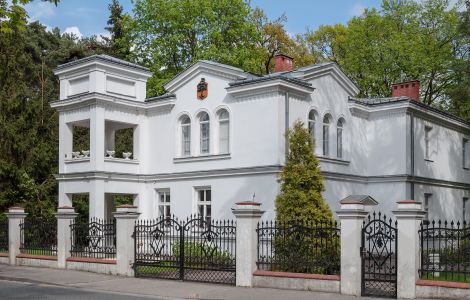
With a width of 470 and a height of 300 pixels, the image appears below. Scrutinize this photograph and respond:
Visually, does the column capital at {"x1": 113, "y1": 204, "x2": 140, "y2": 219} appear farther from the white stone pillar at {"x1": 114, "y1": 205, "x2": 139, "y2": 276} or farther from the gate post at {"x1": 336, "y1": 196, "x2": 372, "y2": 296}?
the gate post at {"x1": 336, "y1": 196, "x2": 372, "y2": 296}

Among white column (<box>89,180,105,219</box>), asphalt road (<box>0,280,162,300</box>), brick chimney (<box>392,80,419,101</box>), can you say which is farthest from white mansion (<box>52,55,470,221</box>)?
asphalt road (<box>0,280,162,300</box>)

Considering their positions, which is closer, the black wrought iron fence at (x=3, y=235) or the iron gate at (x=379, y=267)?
the iron gate at (x=379, y=267)

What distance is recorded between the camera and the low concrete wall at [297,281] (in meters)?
15.2

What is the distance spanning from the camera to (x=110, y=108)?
1059 inches

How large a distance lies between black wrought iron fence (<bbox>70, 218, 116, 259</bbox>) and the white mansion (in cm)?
451

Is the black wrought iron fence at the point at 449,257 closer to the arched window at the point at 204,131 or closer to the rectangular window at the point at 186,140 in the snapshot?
the arched window at the point at 204,131

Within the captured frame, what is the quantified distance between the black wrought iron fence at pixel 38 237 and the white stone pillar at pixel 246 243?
8020 millimetres

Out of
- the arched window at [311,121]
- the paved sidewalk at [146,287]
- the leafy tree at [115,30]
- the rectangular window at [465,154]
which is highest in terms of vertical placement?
the leafy tree at [115,30]

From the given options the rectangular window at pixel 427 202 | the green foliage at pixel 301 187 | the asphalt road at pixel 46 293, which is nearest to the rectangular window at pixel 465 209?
the rectangular window at pixel 427 202

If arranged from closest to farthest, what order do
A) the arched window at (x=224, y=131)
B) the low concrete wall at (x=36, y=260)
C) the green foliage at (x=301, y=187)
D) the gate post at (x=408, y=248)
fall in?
the gate post at (x=408, y=248)
the green foliage at (x=301, y=187)
the low concrete wall at (x=36, y=260)
the arched window at (x=224, y=131)

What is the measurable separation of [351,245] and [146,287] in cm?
550

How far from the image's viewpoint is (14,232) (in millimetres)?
22828

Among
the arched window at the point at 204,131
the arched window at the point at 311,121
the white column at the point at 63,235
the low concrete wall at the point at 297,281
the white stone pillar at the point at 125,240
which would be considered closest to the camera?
the low concrete wall at the point at 297,281

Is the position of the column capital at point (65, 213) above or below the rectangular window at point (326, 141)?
below
